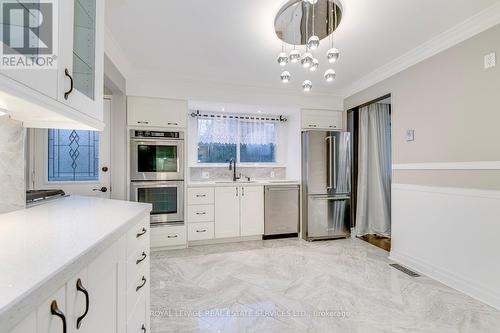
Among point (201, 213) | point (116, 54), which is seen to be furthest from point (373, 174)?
point (116, 54)

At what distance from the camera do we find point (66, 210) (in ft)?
4.42

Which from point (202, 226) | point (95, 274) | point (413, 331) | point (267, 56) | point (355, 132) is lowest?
point (413, 331)

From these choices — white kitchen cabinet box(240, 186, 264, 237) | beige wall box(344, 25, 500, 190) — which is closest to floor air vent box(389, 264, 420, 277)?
beige wall box(344, 25, 500, 190)

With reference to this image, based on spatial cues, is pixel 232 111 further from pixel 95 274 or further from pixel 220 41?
pixel 95 274

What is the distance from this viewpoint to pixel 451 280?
2266 mm

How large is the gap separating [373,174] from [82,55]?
4.09m

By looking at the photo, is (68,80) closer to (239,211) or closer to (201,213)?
(201,213)

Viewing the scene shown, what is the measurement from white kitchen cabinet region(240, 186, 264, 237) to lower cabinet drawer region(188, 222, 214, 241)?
18.7 inches

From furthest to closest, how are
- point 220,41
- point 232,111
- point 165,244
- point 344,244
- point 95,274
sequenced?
1. point 232,111
2. point 344,244
3. point 165,244
4. point 220,41
5. point 95,274

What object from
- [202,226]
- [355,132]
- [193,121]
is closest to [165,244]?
[202,226]

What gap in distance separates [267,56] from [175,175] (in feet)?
6.56

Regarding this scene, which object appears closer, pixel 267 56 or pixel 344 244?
pixel 267 56

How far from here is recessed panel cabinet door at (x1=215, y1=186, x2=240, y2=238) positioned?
352 centimetres

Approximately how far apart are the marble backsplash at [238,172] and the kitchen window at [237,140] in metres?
0.16
